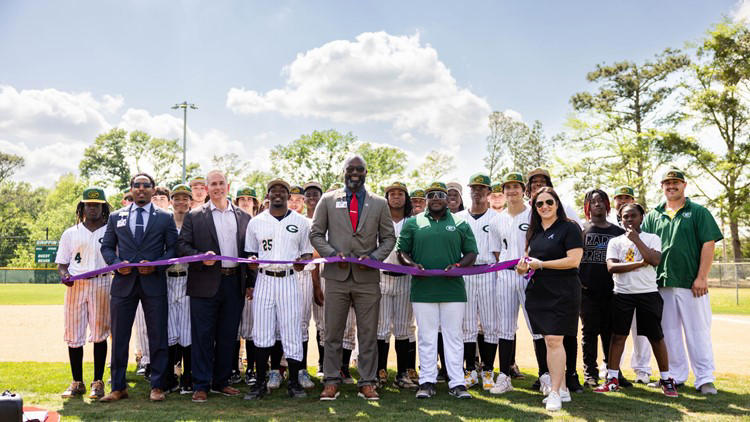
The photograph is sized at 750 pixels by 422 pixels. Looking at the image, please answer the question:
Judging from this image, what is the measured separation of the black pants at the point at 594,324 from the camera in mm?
6926

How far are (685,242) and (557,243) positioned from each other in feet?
7.65

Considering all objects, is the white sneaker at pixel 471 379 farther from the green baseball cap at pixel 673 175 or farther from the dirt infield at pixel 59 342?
the green baseball cap at pixel 673 175

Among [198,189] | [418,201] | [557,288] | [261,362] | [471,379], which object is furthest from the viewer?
[418,201]

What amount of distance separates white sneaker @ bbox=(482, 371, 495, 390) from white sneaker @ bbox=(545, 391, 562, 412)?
0.97 m

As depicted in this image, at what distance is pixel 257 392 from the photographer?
6180 mm

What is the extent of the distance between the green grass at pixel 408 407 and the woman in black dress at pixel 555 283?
44 centimetres

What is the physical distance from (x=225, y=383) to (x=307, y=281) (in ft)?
5.76

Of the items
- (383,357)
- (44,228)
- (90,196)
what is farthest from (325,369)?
(44,228)

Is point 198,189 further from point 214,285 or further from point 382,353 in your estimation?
point 382,353

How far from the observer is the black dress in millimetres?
5656

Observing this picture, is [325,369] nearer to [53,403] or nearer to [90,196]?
[53,403]

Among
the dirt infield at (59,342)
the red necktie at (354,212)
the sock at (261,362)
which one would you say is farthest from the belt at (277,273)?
the dirt infield at (59,342)

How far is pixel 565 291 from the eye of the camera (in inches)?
223

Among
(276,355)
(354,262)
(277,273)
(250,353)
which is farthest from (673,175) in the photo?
(250,353)
